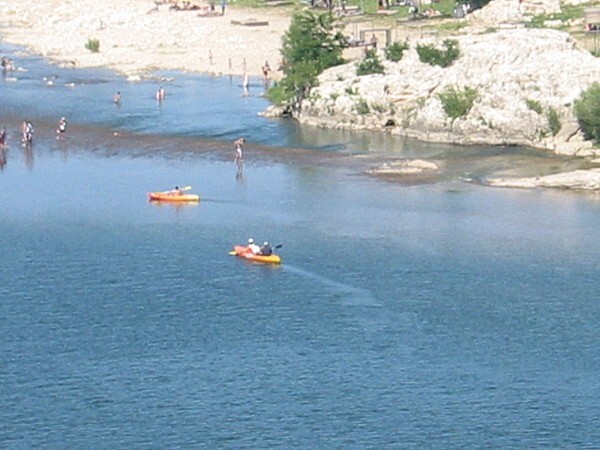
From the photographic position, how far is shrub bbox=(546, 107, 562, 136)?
95.2m

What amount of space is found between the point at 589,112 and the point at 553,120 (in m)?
4.29

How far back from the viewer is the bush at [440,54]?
104 m

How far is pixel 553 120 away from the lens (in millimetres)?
95438

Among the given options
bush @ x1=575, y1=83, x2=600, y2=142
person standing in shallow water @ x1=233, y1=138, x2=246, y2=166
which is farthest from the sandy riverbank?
bush @ x1=575, y1=83, x2=600, y2=142

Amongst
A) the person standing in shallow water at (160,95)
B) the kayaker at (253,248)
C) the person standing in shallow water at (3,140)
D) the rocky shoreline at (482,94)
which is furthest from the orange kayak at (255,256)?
the person standing in shallow water at (160,95)

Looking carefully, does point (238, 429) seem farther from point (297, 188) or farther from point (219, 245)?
point (297, 188)

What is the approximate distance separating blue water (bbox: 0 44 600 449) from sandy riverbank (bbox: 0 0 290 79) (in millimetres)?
39251

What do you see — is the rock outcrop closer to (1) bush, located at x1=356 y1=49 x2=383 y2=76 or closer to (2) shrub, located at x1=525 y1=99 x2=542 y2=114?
(2) shrub, located at x1=525 y1=99 x2=542 y2=114

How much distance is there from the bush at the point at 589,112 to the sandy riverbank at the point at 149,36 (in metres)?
37.9

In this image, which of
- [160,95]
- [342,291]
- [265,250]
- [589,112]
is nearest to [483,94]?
[589,112]

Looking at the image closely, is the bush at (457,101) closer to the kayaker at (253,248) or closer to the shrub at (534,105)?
the shrub at (534,105)

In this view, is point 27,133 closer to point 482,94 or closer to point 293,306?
point 482,94

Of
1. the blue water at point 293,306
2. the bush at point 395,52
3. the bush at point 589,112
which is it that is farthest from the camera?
the bush at point 395,52

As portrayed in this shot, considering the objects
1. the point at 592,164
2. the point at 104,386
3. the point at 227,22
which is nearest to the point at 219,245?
the point at 104,386
